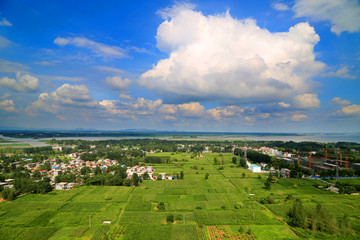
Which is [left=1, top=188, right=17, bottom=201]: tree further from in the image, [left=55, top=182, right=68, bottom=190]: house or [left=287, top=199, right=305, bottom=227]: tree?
[left=287, top=199, right=305, bottom=227]: tree

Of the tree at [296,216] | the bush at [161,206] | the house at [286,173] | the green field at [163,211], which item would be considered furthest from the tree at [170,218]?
the house at [286,173]

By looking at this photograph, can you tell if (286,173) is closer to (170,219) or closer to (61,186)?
(170,219)

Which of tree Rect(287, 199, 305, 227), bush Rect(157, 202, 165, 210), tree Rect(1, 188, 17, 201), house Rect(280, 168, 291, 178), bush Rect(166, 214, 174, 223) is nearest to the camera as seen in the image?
tree Rect(287, 199, 305, 227)

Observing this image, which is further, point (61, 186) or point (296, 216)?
point (61, 186)

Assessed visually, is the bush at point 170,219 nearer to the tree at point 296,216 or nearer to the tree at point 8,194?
the tree at point 296,216

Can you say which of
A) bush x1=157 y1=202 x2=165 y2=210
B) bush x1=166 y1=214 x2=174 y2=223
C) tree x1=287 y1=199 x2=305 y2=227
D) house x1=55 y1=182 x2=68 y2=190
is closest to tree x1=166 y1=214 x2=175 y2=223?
bush x1=166 y1=214 x2=174 y2=223

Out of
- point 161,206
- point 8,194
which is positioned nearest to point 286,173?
point 161,206

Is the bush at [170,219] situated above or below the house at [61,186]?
above

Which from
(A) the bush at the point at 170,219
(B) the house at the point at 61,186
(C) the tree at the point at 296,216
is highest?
(C) the tree at the point at 296,216
